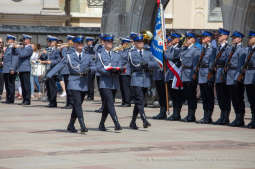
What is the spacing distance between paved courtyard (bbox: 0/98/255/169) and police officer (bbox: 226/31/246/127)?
506 millimetres

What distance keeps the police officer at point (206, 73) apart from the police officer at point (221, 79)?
199mm

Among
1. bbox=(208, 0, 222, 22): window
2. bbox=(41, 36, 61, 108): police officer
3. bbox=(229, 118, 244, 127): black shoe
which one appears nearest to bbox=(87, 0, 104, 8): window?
bbox=(208, 0, 222, 22): window

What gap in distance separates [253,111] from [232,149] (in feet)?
12.3

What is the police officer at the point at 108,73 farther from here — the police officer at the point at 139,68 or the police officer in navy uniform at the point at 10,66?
the police officer in navy uniform at the point at 10,66

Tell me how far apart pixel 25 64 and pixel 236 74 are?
26.1ft

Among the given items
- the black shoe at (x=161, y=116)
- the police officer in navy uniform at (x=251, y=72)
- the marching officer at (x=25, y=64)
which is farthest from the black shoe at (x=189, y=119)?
the marching officer at (x=25, y=64)

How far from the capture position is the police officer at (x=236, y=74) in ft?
56.6

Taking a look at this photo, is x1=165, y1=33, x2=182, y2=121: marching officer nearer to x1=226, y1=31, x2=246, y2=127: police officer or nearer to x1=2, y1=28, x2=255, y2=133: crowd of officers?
x1=2, y1=28, x2=255, y2=133: crowd of officers

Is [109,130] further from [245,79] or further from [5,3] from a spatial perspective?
[5,3]

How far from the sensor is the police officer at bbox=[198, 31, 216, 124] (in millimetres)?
18047

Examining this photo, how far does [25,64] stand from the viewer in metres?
23.5

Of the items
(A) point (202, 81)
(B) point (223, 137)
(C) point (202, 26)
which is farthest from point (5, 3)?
(B) point (223, 137)

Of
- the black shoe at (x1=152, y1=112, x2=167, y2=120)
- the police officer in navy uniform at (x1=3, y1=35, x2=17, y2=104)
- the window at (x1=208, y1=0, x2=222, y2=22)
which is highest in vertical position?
the window at (x1=208, y1=0, x2=222, y2=22)

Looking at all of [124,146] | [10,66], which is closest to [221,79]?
[124,146]
